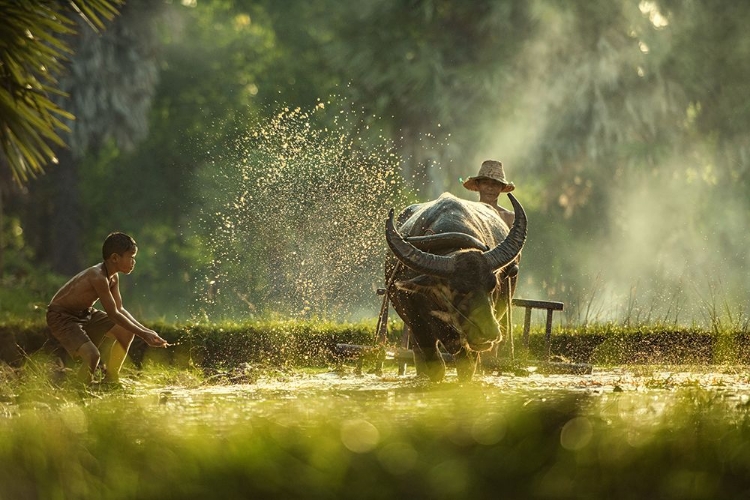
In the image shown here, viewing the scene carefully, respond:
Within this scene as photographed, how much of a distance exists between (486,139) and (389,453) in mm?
24983

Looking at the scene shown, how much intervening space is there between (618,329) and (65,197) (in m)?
19.5

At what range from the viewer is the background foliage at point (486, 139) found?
28.9m

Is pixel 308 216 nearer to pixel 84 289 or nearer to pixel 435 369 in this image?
pixel 435 369

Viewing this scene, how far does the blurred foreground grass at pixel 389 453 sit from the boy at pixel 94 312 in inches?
80.9

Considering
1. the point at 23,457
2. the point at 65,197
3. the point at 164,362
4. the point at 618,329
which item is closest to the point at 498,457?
the point at 23,457

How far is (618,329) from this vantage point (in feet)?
48.8

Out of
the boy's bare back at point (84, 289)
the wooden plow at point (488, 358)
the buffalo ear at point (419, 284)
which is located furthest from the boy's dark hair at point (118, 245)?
the wooden plow at point (488, 358)

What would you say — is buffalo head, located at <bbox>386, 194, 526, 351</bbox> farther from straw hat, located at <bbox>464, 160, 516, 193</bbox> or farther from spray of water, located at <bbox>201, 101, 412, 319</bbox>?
spray of water, located at <bbox>201, 101, 412, 319</bbox>

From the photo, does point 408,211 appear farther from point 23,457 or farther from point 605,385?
point 23,457

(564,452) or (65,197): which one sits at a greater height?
(65,197)

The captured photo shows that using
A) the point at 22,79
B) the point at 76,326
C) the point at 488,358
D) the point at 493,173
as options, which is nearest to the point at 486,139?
the point at 493,173

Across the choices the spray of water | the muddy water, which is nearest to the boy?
the muddy water

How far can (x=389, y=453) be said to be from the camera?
17.8 feet

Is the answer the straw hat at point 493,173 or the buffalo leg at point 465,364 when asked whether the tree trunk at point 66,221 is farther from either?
the buffalo leg at point 465,364
